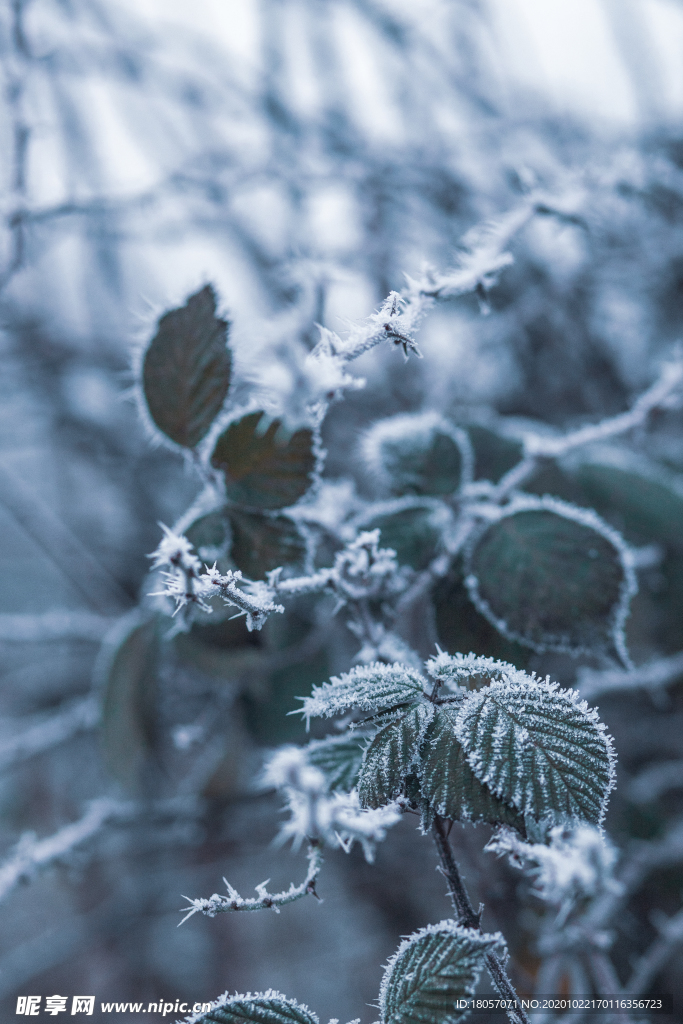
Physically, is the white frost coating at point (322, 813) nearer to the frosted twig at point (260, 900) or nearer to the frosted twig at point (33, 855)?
the frosted twig at point (260, 900)

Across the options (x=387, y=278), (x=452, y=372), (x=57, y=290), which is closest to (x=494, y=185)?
(x=387, y=278)

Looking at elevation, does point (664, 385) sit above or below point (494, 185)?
below

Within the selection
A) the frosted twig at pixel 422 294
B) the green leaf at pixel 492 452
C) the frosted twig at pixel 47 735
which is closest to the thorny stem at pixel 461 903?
the frosted twig at pixel 422 294

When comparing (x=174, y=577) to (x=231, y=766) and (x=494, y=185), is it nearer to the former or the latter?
(x=231, y=766)

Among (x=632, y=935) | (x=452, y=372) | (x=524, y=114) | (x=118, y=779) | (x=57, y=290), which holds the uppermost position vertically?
(x=57, y=290)

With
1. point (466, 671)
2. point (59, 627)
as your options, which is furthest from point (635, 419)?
point (59, 627)

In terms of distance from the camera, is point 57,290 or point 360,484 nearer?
point 360,484
